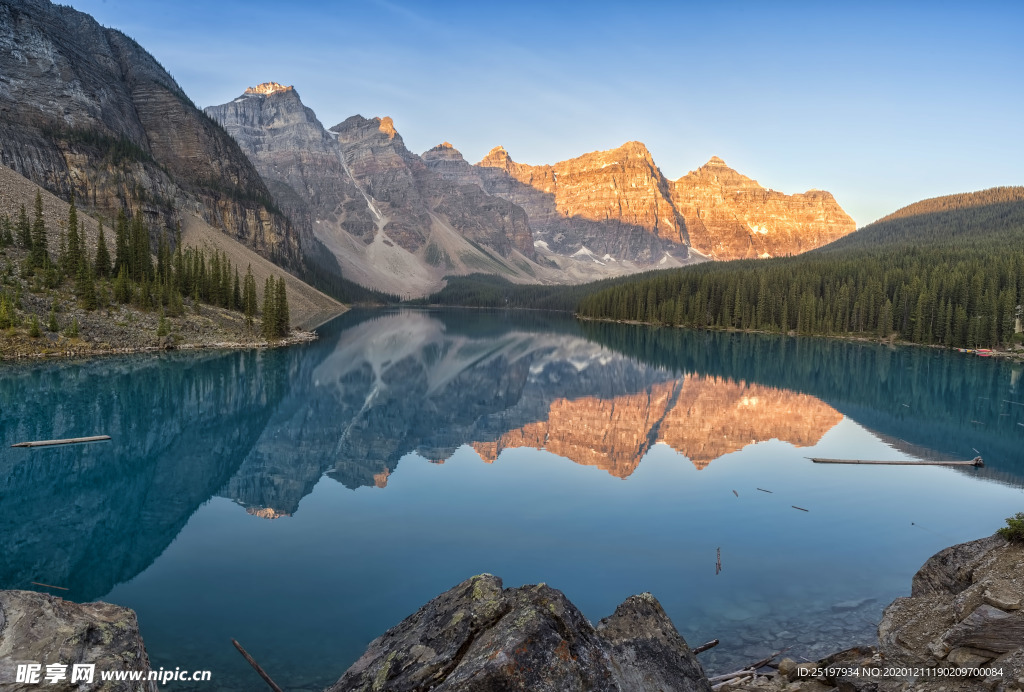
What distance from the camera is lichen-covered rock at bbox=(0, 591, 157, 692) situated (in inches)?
247

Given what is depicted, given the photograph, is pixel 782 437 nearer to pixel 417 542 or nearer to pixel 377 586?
pixel 417 542

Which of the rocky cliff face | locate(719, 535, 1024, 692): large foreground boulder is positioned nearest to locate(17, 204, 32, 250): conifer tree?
the rocky cliff face

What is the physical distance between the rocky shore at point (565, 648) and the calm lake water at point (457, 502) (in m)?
2.73

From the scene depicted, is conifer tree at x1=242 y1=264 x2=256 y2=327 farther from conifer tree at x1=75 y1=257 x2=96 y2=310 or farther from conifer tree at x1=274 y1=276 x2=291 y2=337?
conifer tree at x1=75 y1=257 x2=96 y2=310

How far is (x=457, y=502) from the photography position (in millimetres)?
21125

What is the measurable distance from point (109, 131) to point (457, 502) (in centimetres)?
15124

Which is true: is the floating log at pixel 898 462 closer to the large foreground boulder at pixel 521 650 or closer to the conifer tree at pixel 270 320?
the large foreground boulder at pixel 521 650

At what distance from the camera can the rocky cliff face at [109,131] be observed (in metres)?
113

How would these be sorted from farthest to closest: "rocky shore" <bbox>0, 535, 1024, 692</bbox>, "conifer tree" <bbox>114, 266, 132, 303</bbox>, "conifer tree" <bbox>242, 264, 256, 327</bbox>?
"conifer tree" <bbox>242, 264, 256, 327</bbox> → "conifer tree" <bbox>114, 266, 132, 303</bbox> → "rocky shore" <bbox>0, 535, 1024, 692</bbox>

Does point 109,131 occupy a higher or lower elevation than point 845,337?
higher

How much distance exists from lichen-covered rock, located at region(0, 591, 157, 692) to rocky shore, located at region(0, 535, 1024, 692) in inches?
0.6

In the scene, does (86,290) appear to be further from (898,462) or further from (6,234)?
(898,462)

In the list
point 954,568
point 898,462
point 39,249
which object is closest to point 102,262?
point 39,249

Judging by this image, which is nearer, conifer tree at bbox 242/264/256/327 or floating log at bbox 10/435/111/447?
floating log at bbox 10/435/111/447
